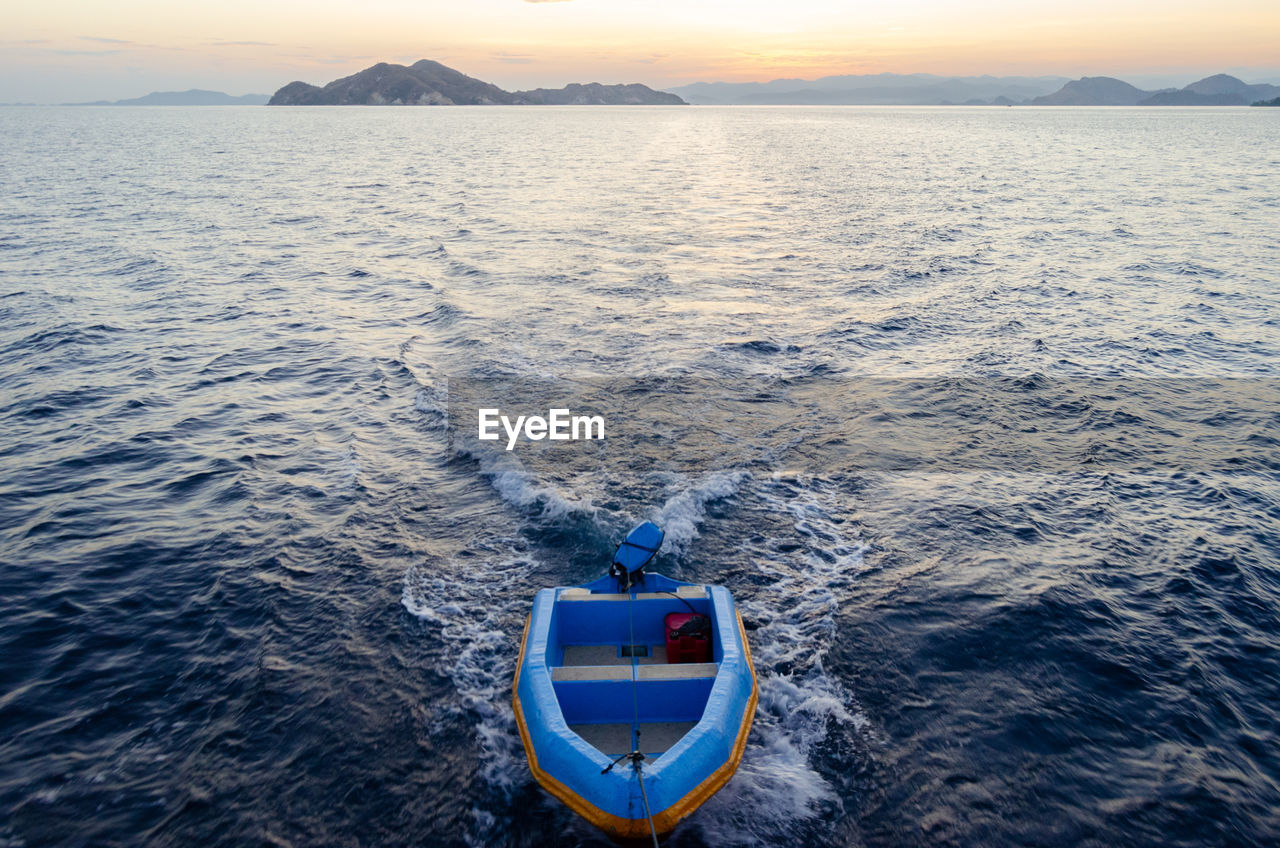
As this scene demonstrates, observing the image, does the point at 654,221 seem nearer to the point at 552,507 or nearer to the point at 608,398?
the point at 608,398

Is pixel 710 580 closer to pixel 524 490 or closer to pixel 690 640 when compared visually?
pixel 690 640

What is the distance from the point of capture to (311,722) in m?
9.77

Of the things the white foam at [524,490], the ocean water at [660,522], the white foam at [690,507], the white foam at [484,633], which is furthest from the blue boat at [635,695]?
the white foam at [524,490]

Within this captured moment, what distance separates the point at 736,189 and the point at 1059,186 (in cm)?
2752

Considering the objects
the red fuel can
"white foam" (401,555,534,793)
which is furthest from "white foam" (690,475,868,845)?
"white foam" (401,555,534,793)

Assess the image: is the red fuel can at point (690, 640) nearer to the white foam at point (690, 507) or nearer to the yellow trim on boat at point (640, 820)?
the yellow trim on boat at point (640, 820)

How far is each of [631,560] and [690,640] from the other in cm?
166

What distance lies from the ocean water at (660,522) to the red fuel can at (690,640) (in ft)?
3.56

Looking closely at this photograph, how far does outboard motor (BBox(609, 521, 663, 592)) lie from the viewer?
11.6m

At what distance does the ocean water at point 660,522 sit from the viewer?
8.94m

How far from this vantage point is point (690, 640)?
10.6 metres

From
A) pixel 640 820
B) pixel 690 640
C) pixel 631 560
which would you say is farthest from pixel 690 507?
pixel 640 820

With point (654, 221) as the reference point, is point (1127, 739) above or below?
below

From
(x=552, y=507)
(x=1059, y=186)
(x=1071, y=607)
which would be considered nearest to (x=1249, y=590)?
(x=1071, y=607)
